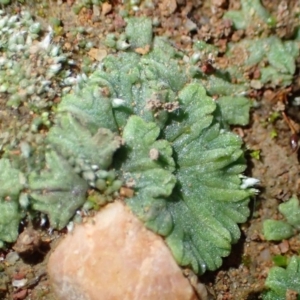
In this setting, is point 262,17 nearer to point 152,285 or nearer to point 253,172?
point 253,172

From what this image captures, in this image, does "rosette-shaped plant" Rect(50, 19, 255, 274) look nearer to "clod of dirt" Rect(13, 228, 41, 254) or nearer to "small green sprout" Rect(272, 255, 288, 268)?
"small green sprout" Rect(272, 255, 288, 268)

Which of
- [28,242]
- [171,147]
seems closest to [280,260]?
[171,147]

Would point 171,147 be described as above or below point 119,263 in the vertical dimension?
above

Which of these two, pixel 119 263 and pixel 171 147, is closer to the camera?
pixel 119 263

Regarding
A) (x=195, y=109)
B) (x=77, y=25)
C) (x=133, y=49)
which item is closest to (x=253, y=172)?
(x=195, y=109)

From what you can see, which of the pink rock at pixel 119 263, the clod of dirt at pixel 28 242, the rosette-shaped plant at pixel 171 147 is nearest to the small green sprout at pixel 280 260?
the rosette-shaped plant at pixel 171 147

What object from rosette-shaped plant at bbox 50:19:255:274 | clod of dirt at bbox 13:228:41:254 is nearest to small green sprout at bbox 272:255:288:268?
rosette-shaped plant at bbox 50:19:255:274

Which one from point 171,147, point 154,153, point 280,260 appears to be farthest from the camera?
point 280,260

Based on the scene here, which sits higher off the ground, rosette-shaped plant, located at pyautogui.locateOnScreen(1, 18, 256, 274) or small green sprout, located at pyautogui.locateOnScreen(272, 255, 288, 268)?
rosette-shaped plant, located at pyautogui.locateOnScreen(1, 18, 256, 274)

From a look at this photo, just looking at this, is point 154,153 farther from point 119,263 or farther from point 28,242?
point 28,242

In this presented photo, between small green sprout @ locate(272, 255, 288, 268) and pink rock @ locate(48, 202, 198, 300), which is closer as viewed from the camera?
pink rock @ locate(48, 202, 198, 300)
